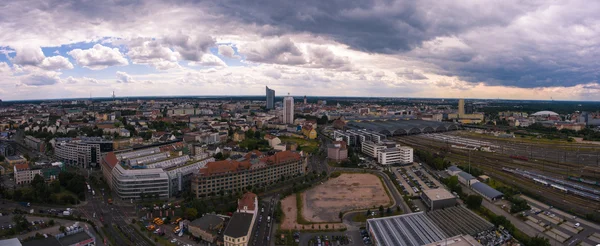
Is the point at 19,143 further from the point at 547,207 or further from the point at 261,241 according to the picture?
the point at 547,207

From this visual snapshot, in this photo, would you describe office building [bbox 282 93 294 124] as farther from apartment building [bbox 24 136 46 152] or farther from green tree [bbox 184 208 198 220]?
green tree [bbox 184 208 198 220]

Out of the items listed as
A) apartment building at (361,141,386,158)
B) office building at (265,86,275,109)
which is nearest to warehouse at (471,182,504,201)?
apartment building at (361,141,386,158)

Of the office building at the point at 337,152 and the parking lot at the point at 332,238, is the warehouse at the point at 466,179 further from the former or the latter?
the parking lot at the point at 332,238

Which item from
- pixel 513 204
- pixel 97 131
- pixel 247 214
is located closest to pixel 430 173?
pixel 513 204

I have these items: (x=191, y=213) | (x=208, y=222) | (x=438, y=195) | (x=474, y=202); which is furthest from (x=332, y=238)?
(x=474, y=202)

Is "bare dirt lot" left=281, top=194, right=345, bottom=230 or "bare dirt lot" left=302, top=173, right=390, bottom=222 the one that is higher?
"bare dirt lot" left=302, top=173, right=390, bottom=222
